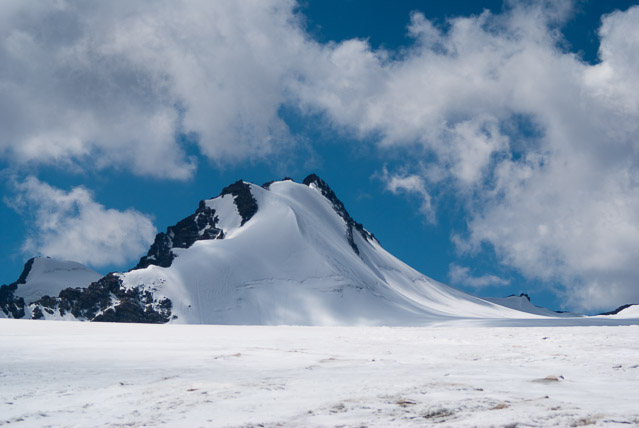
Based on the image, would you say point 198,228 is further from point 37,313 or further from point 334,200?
point 334,200

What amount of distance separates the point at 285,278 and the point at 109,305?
34.4 metres

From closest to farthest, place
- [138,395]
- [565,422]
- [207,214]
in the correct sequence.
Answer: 1. [565,422]
2. [138,395]
3. [207,214]

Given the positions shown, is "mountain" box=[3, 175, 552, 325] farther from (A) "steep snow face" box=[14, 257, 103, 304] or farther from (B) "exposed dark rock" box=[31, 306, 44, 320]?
(A) "steep snow face" box=[14, 257, 103, 304]

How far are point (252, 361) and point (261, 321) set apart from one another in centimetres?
8914

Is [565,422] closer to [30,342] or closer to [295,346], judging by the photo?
[295,346]

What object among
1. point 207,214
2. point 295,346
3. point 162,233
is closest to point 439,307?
point 207,214

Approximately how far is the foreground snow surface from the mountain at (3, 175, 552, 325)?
258 feet

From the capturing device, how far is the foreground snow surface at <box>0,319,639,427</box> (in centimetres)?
679

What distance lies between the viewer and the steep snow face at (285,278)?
10150cm

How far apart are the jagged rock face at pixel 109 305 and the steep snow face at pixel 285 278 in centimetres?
206

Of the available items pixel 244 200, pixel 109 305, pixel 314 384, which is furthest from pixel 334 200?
pixel 314 384

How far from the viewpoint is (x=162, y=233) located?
534ft

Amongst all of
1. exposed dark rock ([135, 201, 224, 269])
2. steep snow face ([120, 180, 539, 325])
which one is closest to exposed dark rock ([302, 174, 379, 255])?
steep snow face ([120, 180, 539, 325])

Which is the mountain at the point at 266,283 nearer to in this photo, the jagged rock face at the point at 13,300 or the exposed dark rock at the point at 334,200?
the jagged rock face at the point at 13,300
